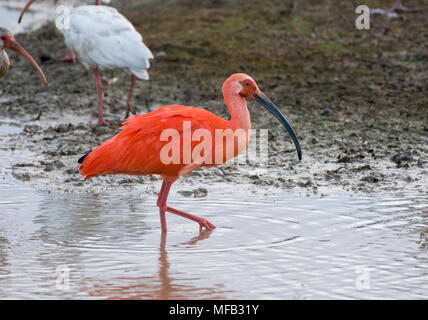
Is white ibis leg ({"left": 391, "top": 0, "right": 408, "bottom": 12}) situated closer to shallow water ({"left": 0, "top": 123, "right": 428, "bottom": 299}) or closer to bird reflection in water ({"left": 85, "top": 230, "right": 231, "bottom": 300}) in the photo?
shallow water ({"left": 0, "top": 123, "right": 428, "bottom": 299})

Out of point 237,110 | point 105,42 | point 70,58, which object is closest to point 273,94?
point 105,42

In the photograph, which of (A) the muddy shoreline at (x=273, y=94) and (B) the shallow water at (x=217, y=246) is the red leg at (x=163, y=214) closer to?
(B) the shallow water at (x=217, y=246)

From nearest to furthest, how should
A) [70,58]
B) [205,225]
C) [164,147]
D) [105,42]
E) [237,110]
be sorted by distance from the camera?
1. [164,147]
2. [205,225]
3. [237,110]
4. [105,42]
5. [70,58]

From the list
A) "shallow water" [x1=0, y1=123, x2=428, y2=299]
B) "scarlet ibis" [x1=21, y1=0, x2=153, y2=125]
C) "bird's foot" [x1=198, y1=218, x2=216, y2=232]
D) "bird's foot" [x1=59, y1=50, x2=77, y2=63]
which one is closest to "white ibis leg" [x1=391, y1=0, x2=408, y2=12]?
"bird's foot" [x1=59, y1=50, x2=77, y2=63]

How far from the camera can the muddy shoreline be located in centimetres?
723

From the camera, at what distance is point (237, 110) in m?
5.90

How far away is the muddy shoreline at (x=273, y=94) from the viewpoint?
7.23m

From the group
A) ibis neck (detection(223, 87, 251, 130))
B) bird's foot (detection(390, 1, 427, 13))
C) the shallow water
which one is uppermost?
bird's foot (detection(390, 1, 427, 13))

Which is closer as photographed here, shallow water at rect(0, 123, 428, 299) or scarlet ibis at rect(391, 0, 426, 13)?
shallow water at rect(0, 123, 428, 299)

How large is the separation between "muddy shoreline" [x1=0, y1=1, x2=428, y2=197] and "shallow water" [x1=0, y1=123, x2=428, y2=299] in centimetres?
38

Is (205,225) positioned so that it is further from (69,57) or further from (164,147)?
(69,57)

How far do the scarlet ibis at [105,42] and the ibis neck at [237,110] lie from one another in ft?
9.47

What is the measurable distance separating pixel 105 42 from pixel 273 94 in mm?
2351
